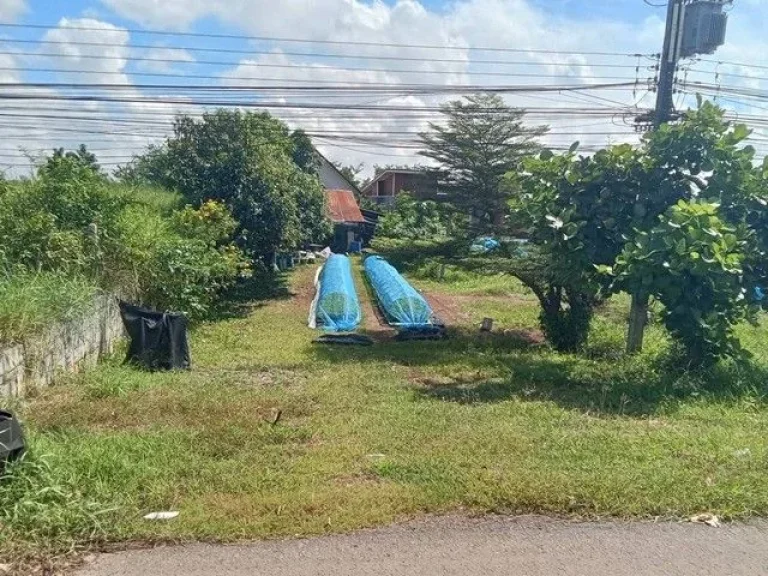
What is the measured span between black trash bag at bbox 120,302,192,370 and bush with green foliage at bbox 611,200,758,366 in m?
5.56

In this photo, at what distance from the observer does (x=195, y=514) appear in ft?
12.7

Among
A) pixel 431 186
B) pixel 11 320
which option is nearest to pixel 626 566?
pixel 11 320

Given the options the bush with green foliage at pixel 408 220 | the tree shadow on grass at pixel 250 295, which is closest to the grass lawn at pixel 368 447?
the tree shadow on grass at pixel 250 295

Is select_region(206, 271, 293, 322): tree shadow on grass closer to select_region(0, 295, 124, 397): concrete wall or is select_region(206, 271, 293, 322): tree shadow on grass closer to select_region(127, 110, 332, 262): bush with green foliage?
select_region(127, 110, 332, 262): bush with green foliage

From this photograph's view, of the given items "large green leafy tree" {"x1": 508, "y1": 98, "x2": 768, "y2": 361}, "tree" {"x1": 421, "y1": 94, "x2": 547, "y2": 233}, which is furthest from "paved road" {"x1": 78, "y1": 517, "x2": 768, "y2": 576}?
"tree" {"x1": 421, "y1": 94, "x2": 547, "y2": 233}

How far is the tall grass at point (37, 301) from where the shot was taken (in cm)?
643

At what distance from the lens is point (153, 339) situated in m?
8.64

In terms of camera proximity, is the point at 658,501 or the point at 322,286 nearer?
the point at 658,501

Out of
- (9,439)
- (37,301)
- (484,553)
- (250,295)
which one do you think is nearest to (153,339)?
(37,301)

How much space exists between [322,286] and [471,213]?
7.26 metres

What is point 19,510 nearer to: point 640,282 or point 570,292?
point 640,282

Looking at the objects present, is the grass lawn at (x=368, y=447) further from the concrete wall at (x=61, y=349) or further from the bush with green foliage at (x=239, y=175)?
the bush with green foliage at (x=239, y=175)

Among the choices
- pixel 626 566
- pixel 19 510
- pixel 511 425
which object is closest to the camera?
pixel 626 566

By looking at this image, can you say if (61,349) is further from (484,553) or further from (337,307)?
(337,307)
